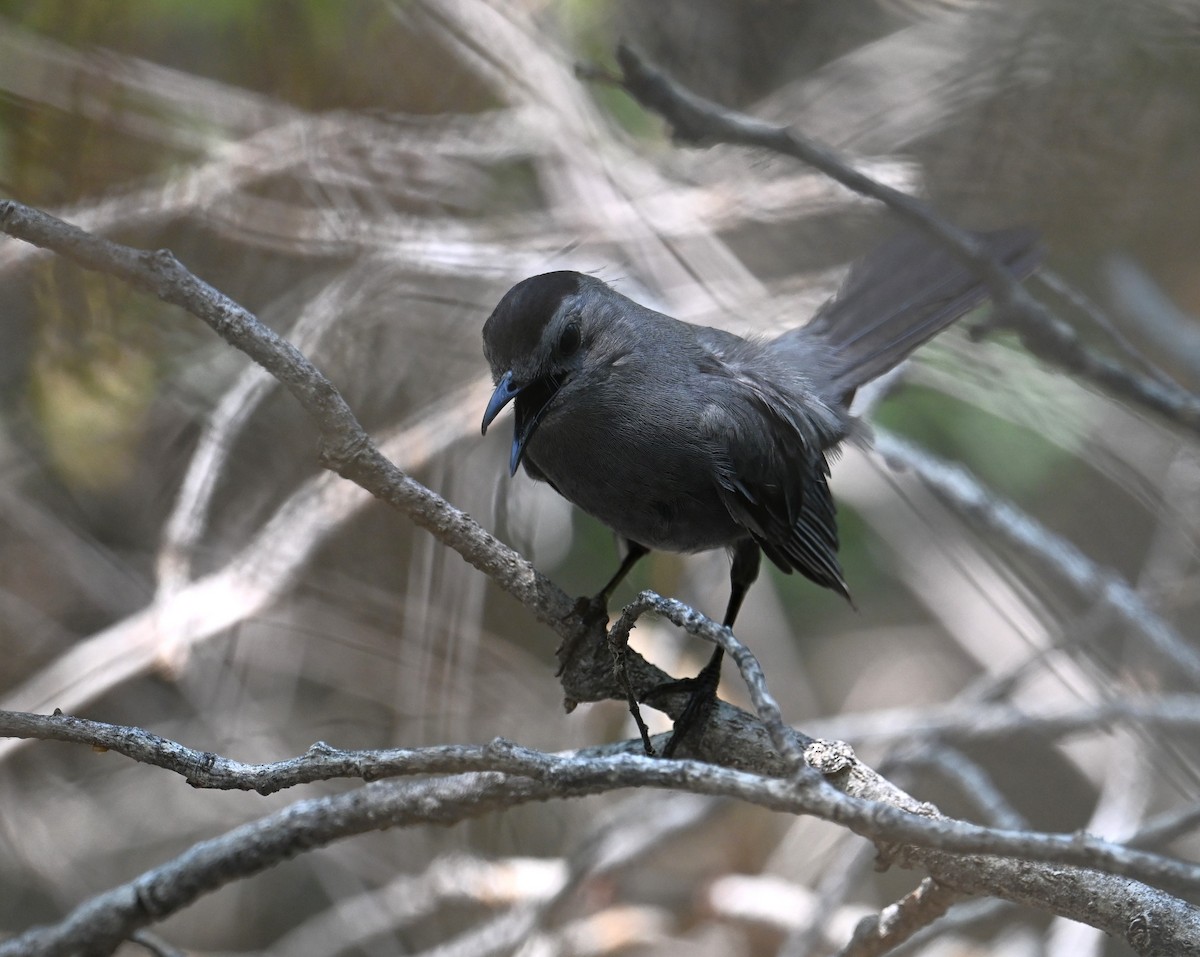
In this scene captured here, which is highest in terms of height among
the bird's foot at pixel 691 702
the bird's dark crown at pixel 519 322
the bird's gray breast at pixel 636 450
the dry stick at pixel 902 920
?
the bird's dark crown at pixel 519 322

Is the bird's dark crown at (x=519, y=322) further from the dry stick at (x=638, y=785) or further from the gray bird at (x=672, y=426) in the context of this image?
the dry stick at (x=638, y=785)

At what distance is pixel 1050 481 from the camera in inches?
164

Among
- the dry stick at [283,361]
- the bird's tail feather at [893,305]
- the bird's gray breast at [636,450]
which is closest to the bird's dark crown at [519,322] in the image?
the bird's gray breast at [636,450]

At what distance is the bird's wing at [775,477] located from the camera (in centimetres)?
260

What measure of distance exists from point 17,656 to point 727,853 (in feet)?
9.10

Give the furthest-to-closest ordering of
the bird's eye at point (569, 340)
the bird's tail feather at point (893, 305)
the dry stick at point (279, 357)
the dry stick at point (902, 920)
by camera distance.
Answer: the bird's tail feather at point (893, 305) → the bird's eye at point (569, 340) → the dry stick at point (902, 920) → the dry stick at point (279, 357)

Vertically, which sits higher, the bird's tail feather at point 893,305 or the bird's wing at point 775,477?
the bird's tail feather at point 893,305

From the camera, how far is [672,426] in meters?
2.54

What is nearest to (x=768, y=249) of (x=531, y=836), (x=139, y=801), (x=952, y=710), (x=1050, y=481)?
(x=1050, y=481)

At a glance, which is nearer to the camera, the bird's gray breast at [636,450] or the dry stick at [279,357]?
the dry stick at [279,357]

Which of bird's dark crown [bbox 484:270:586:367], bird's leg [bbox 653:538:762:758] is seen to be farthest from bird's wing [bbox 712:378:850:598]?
bird's dark crown [bbox 484:270:586:367]

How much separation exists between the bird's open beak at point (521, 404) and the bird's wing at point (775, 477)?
0.46m

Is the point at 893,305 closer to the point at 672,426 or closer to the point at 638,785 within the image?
the point at 672,426

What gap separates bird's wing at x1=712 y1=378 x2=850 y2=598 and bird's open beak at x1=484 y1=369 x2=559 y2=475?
456mm
